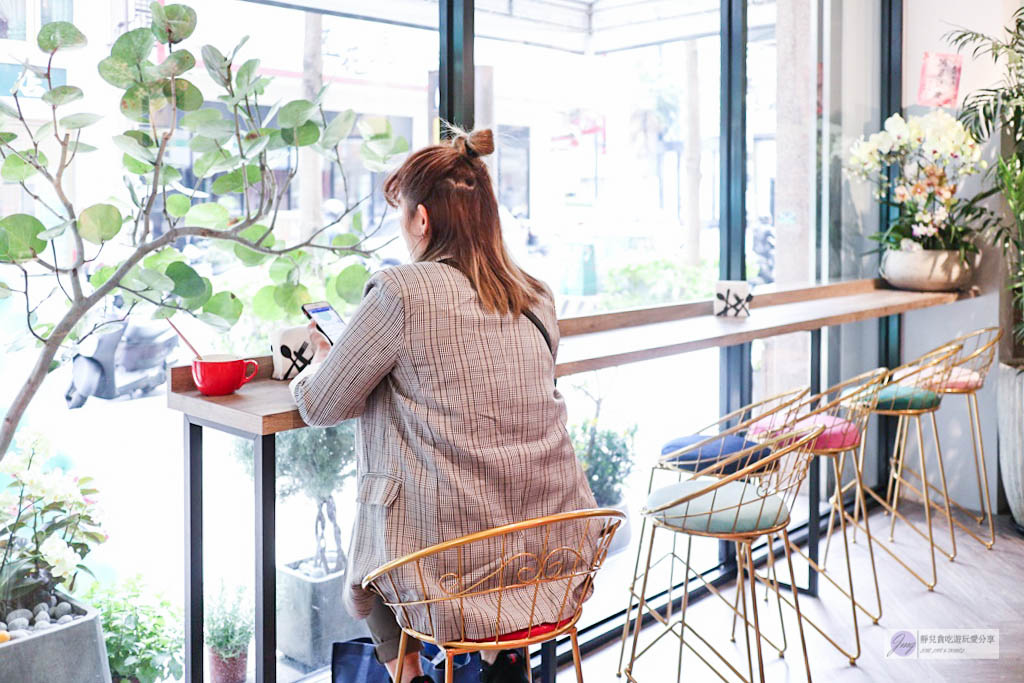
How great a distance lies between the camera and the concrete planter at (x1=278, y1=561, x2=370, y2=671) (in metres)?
2.45

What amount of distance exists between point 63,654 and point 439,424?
Result: 964mm

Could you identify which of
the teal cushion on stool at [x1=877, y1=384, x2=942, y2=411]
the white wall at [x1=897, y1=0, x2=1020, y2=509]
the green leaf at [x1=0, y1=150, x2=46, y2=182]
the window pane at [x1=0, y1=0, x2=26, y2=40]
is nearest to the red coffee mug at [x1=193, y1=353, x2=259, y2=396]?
the green leaf at [x1=0, y1=150, x2=46, y2=182]

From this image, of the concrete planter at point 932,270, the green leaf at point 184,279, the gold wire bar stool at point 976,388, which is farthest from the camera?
the concrete planter at point 932,270

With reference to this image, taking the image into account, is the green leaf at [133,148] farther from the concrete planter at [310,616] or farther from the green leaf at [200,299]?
the concrete planter at [310,616]

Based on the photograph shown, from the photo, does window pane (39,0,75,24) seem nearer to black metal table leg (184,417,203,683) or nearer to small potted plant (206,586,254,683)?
black metal table leg (184,417,203,683)

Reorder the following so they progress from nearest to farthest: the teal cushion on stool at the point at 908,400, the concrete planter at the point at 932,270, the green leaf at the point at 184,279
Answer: the green leaf at the point at 184,279, the teal cushion on stool at the point at 908,400, the concrete planter at the point at 932,270

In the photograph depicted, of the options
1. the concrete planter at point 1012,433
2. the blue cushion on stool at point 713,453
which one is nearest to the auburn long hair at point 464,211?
the blue cushion on stool at point 713,453

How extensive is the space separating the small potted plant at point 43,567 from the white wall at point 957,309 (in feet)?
11.8

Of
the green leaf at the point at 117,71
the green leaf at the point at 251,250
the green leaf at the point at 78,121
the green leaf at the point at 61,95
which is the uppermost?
the green leaf at the point at 117,71

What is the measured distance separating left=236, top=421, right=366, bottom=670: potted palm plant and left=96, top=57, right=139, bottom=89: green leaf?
0.88 m

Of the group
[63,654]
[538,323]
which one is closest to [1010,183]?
[538,323]

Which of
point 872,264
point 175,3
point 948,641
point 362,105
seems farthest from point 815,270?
point 175,3

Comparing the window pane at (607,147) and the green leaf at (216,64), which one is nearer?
the green leaf at (216,64)

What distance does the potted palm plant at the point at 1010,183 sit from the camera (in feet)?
12.7
